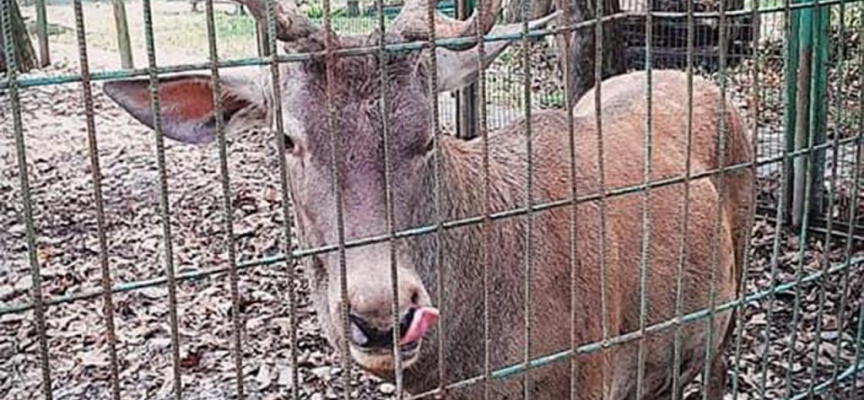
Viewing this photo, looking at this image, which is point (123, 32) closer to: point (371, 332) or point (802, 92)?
point (802, 92)

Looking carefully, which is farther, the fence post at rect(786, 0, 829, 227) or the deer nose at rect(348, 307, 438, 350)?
the fence post at rect(786, 0, 829, 227)

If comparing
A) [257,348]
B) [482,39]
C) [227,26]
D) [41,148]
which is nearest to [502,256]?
[482,39]

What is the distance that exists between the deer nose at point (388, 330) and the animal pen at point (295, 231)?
6cm

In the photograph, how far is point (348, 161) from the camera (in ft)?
7.42

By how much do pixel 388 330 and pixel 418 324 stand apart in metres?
0.06

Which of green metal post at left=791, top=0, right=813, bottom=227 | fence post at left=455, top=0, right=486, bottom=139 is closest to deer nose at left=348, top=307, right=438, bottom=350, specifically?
green metal post at left=791, top=0, right=813, bottom=227

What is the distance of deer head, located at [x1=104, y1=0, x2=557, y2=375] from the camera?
2.11m

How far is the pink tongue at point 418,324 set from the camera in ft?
6.70

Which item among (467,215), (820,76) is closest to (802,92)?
(820,76)

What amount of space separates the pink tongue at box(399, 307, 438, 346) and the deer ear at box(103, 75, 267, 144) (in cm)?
66

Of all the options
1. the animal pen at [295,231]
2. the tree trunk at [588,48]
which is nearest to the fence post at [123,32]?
the animal pen at [295,231]

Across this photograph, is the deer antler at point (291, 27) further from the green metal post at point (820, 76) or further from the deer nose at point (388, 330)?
the green metal post at point (820, 76)

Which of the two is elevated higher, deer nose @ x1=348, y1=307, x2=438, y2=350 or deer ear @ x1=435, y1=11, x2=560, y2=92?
deer ear @ x1=435, y1=11, x2=560, y2=92

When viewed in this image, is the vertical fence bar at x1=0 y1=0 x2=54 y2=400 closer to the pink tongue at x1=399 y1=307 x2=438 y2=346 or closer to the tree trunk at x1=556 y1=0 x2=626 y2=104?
the pink tongue at x1=399 y1=307 x2=438 y2=346
